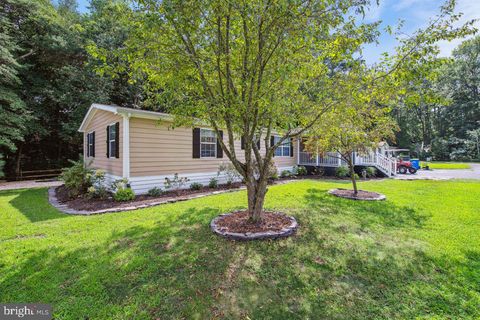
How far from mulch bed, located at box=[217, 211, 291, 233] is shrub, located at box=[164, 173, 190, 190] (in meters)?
4.04

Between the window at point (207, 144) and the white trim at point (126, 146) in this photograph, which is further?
the window at point (207, 144)

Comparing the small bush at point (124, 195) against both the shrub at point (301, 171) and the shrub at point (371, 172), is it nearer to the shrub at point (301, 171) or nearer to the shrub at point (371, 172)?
the shrub at point (301, 171)

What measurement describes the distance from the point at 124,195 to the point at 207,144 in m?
3.78

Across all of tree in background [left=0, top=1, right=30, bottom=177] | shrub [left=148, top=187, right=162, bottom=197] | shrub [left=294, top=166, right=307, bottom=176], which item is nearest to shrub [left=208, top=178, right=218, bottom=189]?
shrub [left=148, top=187, right=162, bottom=197]

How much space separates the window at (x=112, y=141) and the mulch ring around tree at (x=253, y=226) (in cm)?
533

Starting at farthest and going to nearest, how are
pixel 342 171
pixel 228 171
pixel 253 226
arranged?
1. pixel 342 171
2. pixel 228 171
3. pixel 253 226

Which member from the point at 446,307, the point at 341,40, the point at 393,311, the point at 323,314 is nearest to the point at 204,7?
the point at 341,40

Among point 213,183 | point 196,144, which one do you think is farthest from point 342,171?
point 196,144

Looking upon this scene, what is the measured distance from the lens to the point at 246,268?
3088mm

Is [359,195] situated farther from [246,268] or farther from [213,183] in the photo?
[246,268]

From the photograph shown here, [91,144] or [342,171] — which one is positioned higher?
[91,144]

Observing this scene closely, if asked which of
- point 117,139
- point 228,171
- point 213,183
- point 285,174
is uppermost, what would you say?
point 117,139

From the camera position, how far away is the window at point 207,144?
9.52 meters

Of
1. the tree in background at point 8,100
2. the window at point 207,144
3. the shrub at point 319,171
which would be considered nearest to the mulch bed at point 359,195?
the window at point 207,144
